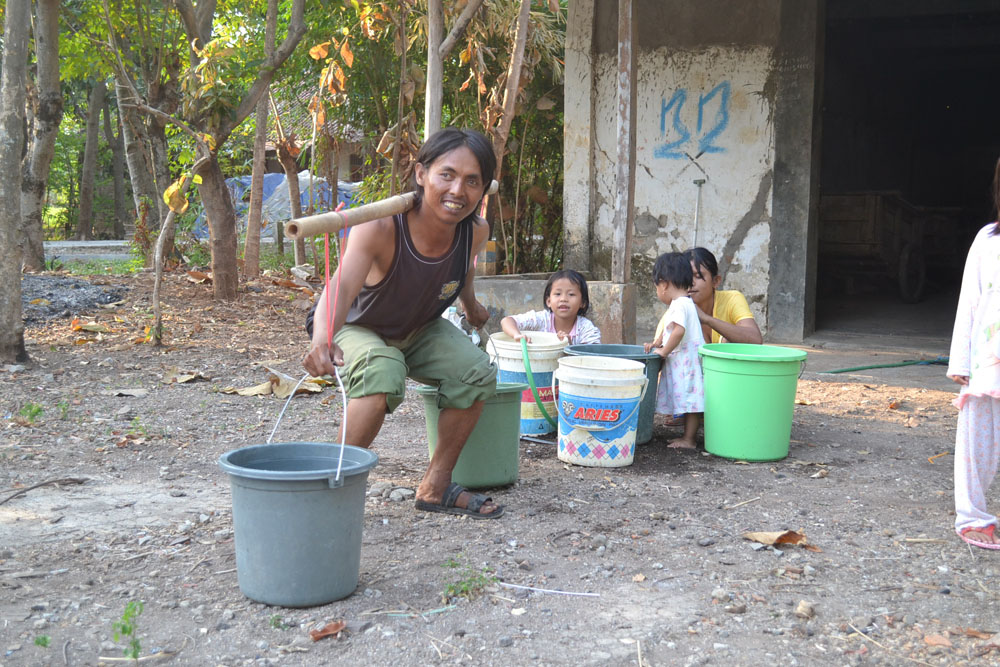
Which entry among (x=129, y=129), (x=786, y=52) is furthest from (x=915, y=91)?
(x=129, y=129)

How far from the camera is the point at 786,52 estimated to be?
290 inches

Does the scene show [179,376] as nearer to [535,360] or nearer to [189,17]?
[535,360]

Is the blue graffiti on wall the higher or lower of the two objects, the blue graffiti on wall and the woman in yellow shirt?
the higher

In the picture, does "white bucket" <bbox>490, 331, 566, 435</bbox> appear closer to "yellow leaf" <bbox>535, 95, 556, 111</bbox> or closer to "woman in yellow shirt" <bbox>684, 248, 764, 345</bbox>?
"woman in yellow shirt" <bbox>684, 248, 764, 345</bbox>

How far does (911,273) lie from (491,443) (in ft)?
28.6

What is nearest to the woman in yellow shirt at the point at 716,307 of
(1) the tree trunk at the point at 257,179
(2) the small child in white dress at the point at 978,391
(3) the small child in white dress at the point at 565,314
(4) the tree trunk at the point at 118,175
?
(3) the small child in white dress at the point at 565,314

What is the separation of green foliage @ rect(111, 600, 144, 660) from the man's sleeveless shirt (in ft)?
4.20

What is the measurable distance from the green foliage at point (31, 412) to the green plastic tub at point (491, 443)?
7.46ft

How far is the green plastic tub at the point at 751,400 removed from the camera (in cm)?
420

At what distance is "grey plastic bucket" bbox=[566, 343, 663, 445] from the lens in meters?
4.43

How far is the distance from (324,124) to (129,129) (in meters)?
4.38

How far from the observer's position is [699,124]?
770 centimetres

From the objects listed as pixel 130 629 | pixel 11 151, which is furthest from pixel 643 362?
pixel 11 151

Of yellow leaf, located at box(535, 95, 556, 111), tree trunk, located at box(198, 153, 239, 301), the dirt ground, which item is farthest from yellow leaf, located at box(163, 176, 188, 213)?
yellow leaf, located at box(535, 95, 556, 111)
